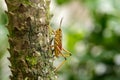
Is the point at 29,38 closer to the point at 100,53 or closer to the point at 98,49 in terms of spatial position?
the point at 100,53

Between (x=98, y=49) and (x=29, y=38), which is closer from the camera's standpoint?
(x=29, y=38)

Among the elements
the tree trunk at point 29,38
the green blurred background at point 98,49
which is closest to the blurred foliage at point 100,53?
the green blurred background at point 98,49

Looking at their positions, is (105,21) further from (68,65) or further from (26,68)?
(26,68)

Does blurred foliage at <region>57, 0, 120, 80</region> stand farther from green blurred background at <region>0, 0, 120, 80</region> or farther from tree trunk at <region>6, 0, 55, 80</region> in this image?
tree trunk at <region>6, 0, 55, 80</region>

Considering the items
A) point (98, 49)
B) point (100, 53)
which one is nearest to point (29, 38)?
point (100, 53)

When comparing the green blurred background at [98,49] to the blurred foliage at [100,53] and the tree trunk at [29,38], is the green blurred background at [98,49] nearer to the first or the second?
the blurred foliage at [100,53]
